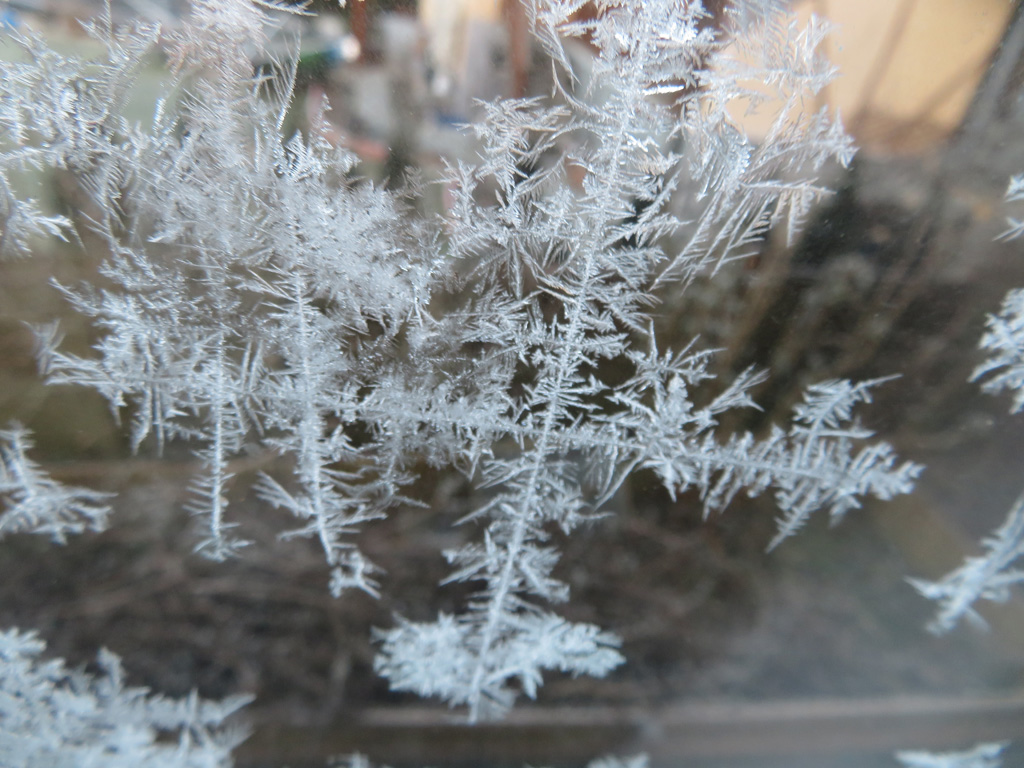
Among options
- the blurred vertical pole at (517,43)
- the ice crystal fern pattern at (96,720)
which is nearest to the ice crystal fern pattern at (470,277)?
the blurred vertical pole at (517,43)

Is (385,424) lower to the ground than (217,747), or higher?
higher

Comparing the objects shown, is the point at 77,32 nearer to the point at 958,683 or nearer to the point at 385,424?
the point at 385,424

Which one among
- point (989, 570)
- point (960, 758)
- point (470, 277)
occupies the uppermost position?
point (470, 277)

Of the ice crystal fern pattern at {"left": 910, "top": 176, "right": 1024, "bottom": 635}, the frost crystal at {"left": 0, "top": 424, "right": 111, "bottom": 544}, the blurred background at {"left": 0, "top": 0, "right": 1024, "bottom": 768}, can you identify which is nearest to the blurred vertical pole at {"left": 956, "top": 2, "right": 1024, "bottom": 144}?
the blurred background at {"left": 0, "top": 0, "right": 1024, "bottom": 768}

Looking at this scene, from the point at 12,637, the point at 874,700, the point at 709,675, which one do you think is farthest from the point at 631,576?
the point at 12,637

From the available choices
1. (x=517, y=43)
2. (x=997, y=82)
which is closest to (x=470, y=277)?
(x=517, y=43)

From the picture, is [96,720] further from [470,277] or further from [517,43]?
[517,43]

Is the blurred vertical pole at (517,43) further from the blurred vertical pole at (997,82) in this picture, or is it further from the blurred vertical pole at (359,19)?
the blurred vertical pole at (997,82)
